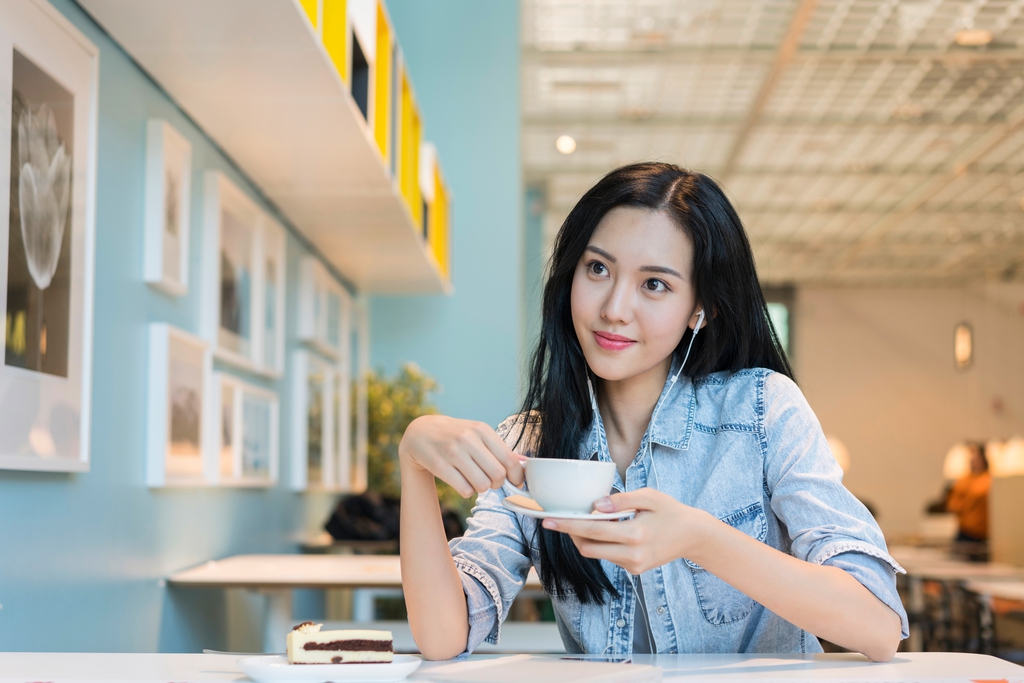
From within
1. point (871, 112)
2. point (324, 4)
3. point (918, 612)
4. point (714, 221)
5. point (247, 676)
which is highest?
point (871, 112)

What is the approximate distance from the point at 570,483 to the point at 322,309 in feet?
12.1

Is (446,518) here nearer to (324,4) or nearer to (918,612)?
(324,4)

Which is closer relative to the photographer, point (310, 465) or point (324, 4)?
point (324, 4)

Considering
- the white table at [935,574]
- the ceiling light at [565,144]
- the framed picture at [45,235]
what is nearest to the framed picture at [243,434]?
the framed picture at [45,235]

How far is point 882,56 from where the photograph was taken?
7.05 metres

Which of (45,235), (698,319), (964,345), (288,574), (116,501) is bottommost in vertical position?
(288,574)

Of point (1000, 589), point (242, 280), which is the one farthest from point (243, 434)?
point (1000, 589)

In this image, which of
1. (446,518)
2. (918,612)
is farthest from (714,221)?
(918,612)

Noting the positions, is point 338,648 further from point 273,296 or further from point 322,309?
point 322,309

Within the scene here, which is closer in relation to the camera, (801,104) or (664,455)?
(664,455)

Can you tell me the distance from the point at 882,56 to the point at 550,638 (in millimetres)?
5304

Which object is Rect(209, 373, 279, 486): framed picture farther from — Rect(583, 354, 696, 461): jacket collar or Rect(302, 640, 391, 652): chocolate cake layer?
Rect(302, 640, 391, 652): chocolate cake layer

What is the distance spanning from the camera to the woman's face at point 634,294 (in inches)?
58.3

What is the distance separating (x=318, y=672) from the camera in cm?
109
